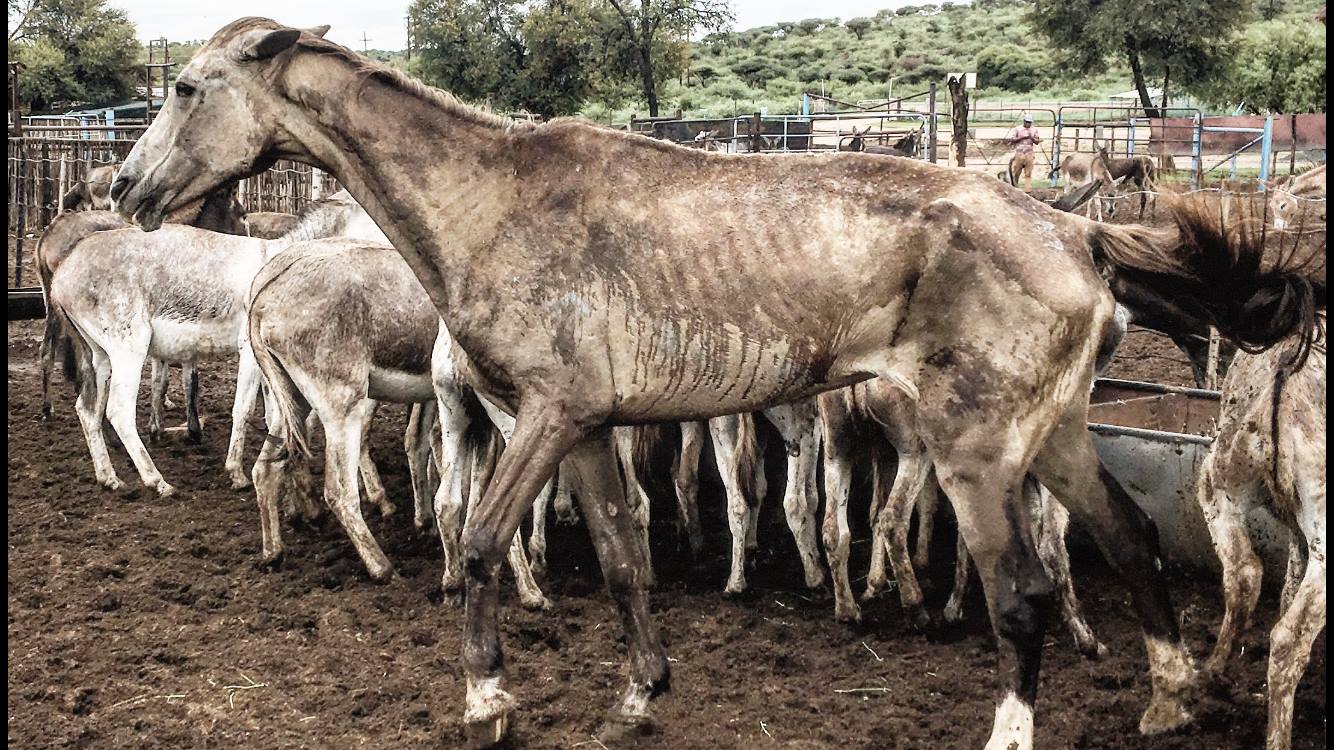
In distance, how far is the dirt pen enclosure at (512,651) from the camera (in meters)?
4.74

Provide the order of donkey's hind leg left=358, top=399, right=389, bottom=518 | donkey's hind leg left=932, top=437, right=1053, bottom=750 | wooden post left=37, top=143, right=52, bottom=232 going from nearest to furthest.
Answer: donkey's hind leg left=932, top=437, right=1053, bottom=750, donkey's hind leg left=358, top=399, right=389, bottom=518, wooden post left=37, top=143, right=52, bottom=232

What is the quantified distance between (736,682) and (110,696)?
268cm

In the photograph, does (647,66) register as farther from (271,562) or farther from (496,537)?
(496,537)

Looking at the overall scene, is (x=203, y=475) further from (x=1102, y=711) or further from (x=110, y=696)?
(x=1102, y=711)

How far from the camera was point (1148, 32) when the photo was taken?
37.5 meters

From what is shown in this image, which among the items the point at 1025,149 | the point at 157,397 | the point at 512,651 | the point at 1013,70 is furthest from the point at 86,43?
the point at 512,651

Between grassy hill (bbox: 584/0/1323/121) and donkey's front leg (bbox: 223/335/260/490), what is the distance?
119 ft

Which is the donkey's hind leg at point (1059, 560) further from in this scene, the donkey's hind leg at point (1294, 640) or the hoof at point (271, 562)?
the hoof at point (271, 562)

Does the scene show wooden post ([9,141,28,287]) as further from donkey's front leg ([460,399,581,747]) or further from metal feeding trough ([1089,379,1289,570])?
metal feeding trough ([1089,379,1289,570])

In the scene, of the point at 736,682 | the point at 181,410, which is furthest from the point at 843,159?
the point at 181,410

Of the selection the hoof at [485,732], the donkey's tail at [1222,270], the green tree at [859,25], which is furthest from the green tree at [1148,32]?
the green tree at [859,25]

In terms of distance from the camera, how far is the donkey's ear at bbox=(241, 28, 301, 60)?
441 centimetres

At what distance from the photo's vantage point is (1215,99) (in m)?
39.5

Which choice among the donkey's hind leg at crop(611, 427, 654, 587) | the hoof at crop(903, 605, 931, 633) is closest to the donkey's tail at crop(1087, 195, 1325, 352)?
the hoof at crop(903, 605, 931, 633)
